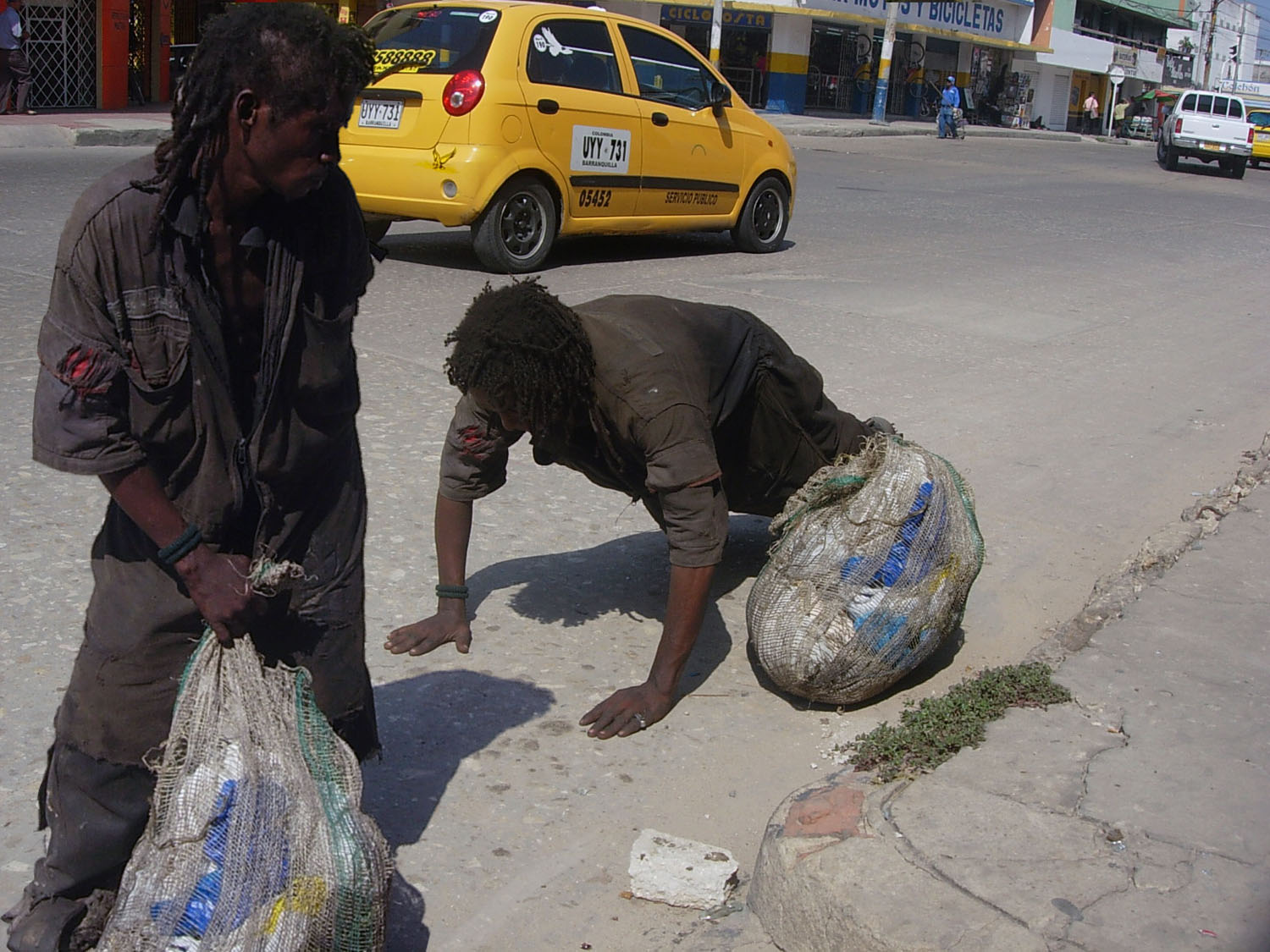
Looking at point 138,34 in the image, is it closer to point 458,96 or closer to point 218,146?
point 458,96

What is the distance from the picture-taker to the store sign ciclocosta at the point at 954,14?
38.9m

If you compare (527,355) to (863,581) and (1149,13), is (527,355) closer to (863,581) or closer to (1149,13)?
(863,581)

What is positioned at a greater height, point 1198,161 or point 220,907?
point 1198,161

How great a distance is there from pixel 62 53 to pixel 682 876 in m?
20.7

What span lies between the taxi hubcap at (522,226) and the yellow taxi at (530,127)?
0.01 metres

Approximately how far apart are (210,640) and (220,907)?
0.42 metres

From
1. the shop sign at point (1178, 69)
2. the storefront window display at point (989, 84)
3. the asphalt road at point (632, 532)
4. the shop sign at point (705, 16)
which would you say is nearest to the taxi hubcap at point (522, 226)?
the asphalt road at point (632, 532)

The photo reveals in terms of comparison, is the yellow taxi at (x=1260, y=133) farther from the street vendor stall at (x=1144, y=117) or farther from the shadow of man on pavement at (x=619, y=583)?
the shadow of man on pavement at (x=619, y=583)

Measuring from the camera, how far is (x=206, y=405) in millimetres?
2150

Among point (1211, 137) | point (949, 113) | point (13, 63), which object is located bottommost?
point (13, 63)

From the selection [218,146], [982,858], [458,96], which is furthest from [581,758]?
[458,96]

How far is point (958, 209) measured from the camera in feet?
53.1

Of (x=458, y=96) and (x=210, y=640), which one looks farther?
(x=458, y=96)

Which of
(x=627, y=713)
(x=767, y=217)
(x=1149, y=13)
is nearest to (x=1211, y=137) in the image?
(x=767, y=217)
